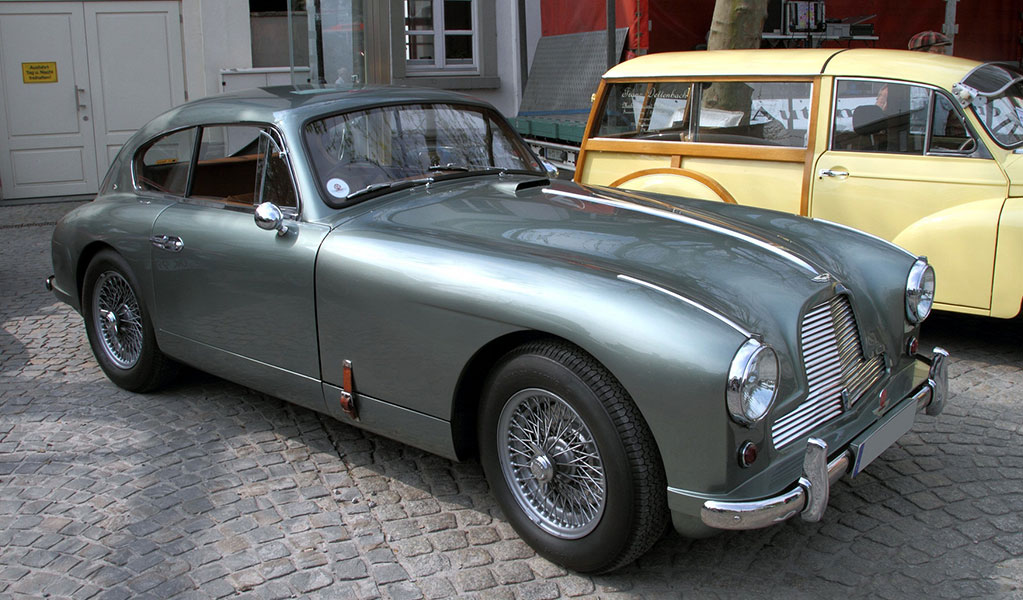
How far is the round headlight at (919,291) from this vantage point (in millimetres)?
3600

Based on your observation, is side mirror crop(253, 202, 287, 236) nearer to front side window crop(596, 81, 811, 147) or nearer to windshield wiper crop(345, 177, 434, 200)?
windshield wiper crop(345, 177, 434, 200)

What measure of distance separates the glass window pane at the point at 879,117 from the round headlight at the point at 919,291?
1830 mm

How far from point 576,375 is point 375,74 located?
15.6 feet

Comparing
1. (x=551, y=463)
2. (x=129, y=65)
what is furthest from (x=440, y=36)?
(x=551, y=463)

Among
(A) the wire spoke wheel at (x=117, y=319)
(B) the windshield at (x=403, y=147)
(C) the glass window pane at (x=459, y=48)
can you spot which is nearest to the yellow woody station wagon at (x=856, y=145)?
(B) the windshield at (x=403, y=147)

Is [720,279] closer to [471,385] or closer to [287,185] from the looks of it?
[471,385]

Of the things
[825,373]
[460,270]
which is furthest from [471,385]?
[825,373]

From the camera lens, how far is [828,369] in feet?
10.2

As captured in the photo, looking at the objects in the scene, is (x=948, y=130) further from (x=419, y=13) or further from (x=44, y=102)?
(x=44, y=102)

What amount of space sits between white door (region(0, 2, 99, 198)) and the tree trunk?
8.11 m

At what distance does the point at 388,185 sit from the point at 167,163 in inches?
63.3

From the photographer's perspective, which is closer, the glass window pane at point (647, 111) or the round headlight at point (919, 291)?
the round headlight at point (919, 291)

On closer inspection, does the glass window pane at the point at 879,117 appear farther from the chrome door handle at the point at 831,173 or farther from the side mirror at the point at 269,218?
the side mirror at the point at 269,218

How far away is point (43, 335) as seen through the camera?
620 cm
